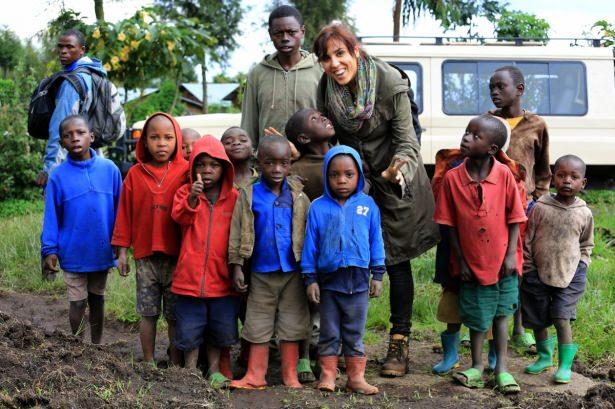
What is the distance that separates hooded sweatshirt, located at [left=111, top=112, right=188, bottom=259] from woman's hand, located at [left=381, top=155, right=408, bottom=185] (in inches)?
44.2

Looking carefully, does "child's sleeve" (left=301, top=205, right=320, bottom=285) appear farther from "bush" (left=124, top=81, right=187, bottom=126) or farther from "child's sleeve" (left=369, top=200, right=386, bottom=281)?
"bush" (left=124, top=81, right=187, bottom=126)

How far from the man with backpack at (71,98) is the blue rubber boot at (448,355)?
2876mm

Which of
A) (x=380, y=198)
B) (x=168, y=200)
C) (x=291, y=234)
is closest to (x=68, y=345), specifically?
(x=168, y=200)

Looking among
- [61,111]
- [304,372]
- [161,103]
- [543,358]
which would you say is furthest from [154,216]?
[161,103]

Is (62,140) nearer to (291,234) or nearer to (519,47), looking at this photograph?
(291,234)

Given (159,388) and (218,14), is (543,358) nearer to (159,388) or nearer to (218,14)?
(159,388)

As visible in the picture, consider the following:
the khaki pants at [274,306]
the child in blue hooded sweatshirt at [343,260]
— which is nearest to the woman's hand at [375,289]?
the child in blue hooded sweatshirt at [343,260]

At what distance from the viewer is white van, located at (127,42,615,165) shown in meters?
11.9

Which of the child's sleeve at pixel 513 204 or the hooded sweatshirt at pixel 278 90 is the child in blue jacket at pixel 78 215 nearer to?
the hooded sweatshirt at pixel 278 90

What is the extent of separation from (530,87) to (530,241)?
25.6 feet

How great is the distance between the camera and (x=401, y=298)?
484 cm

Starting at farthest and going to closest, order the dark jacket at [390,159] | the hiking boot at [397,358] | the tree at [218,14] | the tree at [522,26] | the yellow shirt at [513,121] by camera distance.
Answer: the tree at [218,14]
the tree at [522,26]
the yellow shirt at [513,121]
the hiking boot at [397,358]
the dark jacket at [390,159]

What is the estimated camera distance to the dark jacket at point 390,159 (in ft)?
15.3

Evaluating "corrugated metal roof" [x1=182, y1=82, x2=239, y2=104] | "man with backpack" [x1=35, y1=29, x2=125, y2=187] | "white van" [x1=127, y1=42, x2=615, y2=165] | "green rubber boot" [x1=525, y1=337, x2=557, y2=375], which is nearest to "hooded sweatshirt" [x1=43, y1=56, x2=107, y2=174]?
"man with backpack" [x1=35, y1=29, x2=125, y2=187]
